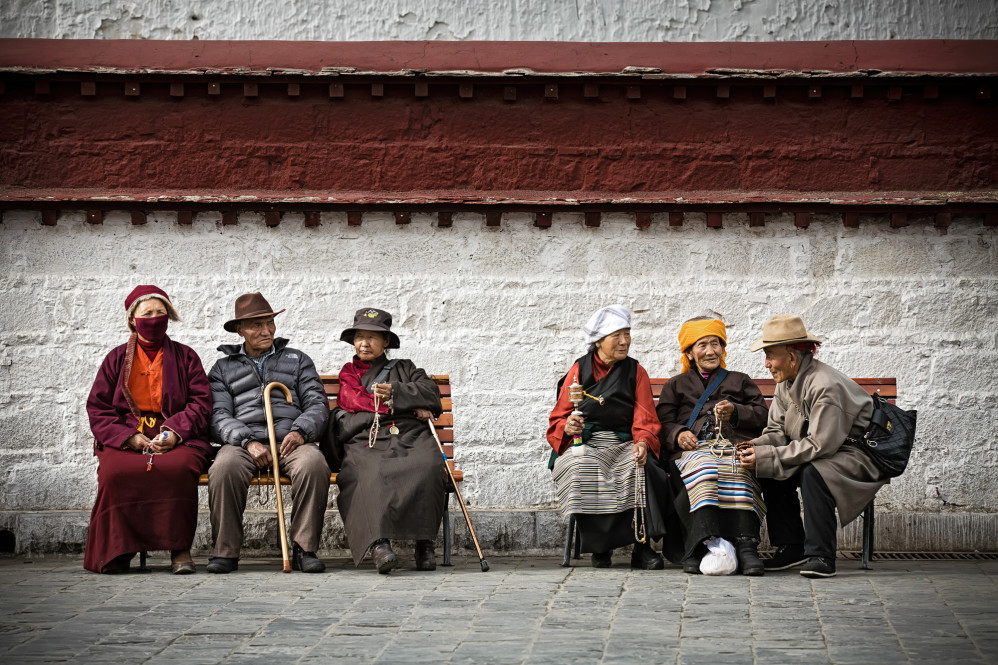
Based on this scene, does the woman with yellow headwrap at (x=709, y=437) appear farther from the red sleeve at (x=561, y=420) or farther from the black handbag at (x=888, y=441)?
the black handbag at (x=888, y=441)

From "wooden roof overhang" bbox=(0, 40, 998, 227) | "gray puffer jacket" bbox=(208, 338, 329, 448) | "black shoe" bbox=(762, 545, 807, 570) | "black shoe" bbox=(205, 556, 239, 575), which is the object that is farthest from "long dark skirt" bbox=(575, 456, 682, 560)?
"wooden roof overhang" bbox=(0, 40, 998, 227)

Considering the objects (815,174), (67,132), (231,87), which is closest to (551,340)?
(815,174)

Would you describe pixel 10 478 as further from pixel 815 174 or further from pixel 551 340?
pixel 815 174

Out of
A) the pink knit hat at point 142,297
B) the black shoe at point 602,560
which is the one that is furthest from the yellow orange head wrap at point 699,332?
the pink knit hat at point 142,297

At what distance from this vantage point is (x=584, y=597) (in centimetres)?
611

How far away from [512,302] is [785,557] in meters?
2.64

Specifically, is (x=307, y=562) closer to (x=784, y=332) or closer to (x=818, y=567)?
(x=818, y=567)

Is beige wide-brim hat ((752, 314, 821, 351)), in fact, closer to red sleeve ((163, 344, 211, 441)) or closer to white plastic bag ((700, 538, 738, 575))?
white plastic bag ((700, 538, 738, 575))

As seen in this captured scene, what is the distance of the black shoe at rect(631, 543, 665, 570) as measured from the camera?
7355 millimetres

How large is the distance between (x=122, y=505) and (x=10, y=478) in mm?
1840

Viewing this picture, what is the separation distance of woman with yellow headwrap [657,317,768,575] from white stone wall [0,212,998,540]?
3.48 feet

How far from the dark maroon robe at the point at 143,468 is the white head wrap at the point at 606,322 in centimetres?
244

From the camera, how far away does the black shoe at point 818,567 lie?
6.82 metres

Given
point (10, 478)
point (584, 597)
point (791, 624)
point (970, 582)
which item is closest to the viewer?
point (791, 624)
